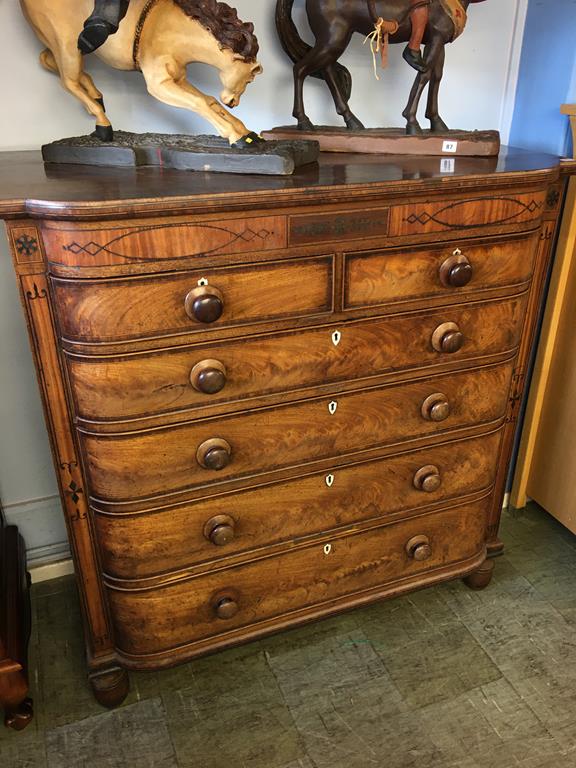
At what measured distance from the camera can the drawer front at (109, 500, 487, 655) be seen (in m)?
1.57

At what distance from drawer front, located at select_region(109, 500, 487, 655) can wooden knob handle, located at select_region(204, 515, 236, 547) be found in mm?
120

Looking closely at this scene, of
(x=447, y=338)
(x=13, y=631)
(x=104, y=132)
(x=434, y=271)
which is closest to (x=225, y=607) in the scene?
(x=13, y=631)

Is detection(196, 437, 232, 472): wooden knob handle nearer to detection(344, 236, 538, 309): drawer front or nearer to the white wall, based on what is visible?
detection(344, 236, 538, 309): drawer front

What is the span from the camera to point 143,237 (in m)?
1.18

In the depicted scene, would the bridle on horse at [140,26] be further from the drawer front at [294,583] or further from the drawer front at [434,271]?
the drawer front at [294,583]

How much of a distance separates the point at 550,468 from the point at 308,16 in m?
1.63

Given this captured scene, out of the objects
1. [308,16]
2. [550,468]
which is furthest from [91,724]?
[308,16]

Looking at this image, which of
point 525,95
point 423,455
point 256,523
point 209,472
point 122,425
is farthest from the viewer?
point 525,95

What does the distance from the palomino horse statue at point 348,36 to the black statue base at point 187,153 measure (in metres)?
0.30

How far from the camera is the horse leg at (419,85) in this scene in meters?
1.61

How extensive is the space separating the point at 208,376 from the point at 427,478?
71 cm

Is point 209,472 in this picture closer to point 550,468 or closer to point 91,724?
point 91,724

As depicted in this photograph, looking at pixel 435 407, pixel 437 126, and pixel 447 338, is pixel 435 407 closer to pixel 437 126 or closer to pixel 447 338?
pixel 447 338

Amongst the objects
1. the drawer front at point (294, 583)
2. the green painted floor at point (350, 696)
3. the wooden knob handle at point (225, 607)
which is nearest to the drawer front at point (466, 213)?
the drawer front at point (294, 583)
